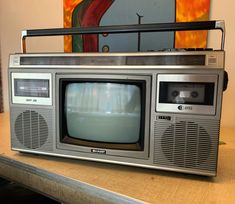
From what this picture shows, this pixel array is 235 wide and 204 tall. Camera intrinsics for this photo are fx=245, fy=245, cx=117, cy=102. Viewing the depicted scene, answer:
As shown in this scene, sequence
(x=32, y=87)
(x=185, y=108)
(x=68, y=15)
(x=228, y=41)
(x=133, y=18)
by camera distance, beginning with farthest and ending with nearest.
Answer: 1. (x=68, y=15)
2. (x=133, y=18)
3. (x=228, y=41)
4. (x=32, y=87)
5. (x=185, y=108)

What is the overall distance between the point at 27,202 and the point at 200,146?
0.69 metres

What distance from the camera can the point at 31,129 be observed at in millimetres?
806

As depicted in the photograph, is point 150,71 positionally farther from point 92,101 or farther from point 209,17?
point 209,17

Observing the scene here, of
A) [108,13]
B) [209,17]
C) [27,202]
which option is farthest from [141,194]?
[108,13]

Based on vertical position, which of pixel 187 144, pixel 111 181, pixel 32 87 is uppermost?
pixel 32 87

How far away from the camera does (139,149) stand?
0.70 metres

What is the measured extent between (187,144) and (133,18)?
0.83 metres

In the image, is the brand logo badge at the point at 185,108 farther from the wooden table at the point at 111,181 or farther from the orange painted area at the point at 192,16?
the orange painted area at the point at 192,16

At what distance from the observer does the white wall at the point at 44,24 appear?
1.13 metres

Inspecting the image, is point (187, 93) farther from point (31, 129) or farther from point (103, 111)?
point (31, 129)

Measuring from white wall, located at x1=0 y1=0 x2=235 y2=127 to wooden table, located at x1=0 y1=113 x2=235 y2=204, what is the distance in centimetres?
44

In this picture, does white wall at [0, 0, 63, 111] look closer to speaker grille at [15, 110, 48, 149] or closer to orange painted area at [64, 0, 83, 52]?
orange painted area at [64, 0, 83, 52]

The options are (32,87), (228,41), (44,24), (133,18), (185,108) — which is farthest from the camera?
(44,24)

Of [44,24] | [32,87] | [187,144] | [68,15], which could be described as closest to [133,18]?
[68,15]
